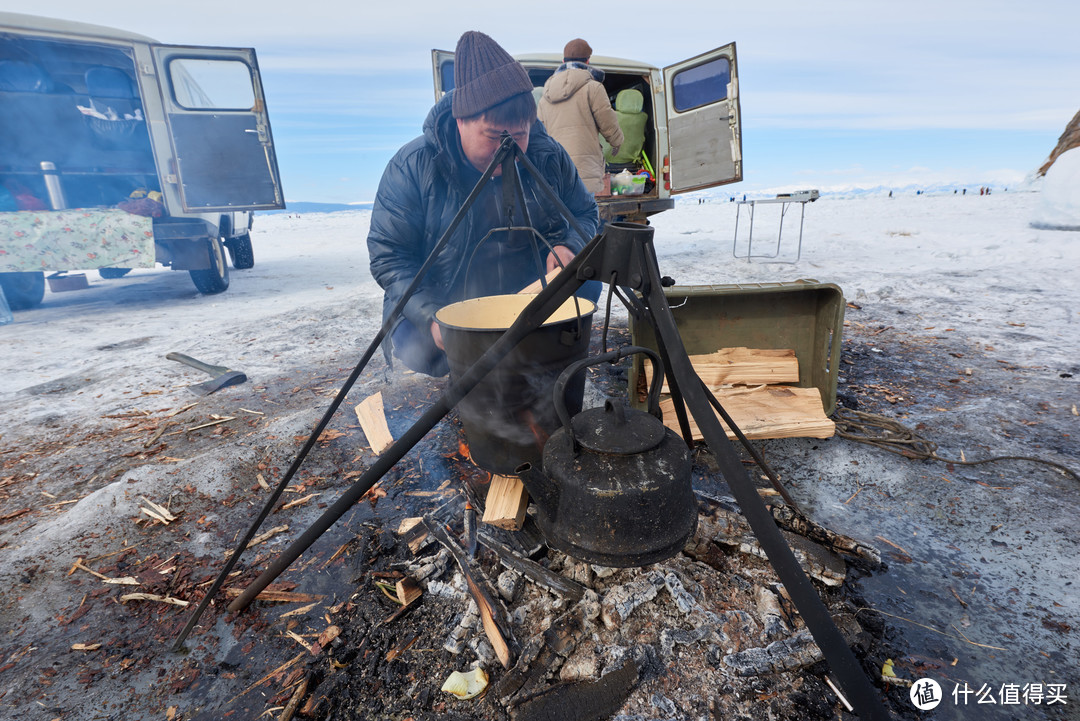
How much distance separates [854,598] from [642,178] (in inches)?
322

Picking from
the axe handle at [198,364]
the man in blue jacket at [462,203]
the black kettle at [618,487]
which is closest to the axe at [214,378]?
the axe handle at [198,364]

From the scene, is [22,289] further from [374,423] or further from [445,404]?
[445,404]

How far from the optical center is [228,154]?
7.76 metres

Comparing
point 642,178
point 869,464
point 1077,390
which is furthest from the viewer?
point 642,178

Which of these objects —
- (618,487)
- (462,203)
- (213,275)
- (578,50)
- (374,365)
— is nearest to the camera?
(618,487)

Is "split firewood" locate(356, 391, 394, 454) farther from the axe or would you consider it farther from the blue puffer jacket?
the axe

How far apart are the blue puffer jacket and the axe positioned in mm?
2463

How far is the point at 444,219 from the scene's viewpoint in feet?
11.5

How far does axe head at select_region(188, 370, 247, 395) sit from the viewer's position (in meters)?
4.77

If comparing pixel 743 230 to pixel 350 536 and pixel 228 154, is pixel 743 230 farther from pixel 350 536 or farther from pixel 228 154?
pixel 350 536

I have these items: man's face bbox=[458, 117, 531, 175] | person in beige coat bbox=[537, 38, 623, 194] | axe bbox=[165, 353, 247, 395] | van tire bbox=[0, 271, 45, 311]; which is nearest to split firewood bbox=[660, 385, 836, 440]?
man's face bbox=[458, 117, 531, 175]

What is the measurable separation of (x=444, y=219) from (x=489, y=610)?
2.62 m

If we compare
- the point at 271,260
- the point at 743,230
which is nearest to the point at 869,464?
the point at 743,230

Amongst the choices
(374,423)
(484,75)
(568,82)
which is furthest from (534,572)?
(568,82)
